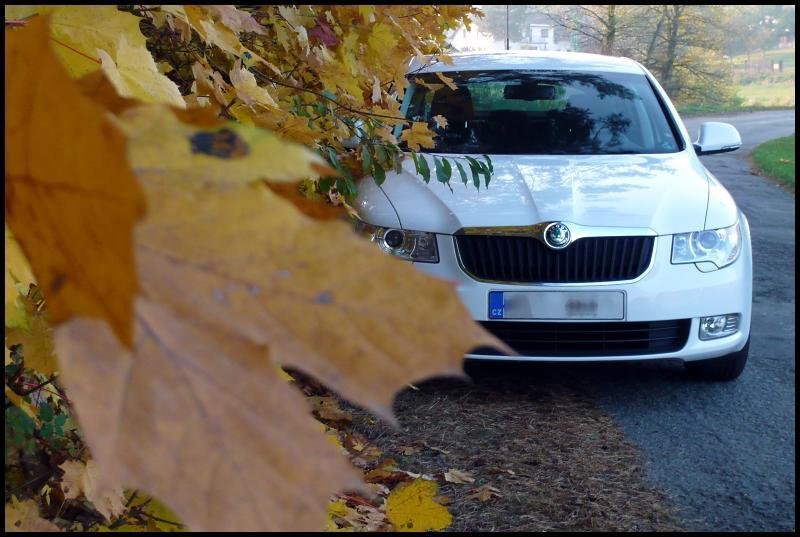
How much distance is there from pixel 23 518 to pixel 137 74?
32 centimetres

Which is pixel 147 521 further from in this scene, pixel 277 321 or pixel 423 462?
pixel 423 462

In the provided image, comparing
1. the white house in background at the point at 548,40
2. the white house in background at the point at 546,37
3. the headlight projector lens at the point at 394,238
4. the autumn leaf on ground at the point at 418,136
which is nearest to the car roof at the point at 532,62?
the headlight projector lens at the point at 394,238

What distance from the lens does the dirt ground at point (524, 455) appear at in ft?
8.96

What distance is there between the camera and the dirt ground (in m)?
2.73

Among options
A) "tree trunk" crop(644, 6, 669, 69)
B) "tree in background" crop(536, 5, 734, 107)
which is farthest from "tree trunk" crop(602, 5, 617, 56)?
"tree trunk" crop(644, 6, 669, 69)

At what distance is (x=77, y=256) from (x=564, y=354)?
10.9 ft

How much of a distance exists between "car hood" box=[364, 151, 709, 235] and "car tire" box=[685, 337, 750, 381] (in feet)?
2.58

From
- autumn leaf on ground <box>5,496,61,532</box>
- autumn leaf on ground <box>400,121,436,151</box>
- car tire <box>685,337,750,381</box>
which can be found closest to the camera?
autumn leaf on ground <box>5,496,61,532</box>

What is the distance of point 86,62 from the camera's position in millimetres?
553

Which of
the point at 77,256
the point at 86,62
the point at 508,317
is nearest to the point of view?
the point at 77,256

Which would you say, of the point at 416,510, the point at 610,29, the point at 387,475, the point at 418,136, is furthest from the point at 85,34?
the point at 610,29

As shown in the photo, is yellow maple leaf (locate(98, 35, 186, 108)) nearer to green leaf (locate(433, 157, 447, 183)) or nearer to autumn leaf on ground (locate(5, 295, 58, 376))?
autumn leaf on ground (locate(5, 295, 58, 376))

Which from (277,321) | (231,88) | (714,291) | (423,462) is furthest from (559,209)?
(277,321)

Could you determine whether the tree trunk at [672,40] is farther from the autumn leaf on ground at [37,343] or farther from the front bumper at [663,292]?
the autumn leaf on ground at [37,343]
